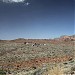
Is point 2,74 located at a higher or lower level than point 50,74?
lower

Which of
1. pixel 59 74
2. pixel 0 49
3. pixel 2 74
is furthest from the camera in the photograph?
pixel 0 49

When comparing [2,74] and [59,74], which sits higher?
[59,74]

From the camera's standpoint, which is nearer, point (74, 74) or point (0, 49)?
point (74, 74)

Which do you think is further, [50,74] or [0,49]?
[0,49]

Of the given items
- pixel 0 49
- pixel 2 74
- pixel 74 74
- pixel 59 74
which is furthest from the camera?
pixel 0 49

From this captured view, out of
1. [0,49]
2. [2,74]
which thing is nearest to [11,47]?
[0,49]

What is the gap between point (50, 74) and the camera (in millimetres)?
9844

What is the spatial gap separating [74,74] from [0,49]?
32.0 m

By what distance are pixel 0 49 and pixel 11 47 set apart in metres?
2.52

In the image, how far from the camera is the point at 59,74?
959 centimetres

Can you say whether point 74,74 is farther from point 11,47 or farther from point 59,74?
point 11,47

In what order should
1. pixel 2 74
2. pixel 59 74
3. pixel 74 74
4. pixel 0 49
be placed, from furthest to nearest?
pixel 0 49, pixel 2 74, pixel 74 74, pixel 59 74

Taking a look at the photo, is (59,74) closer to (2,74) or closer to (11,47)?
(2,74)

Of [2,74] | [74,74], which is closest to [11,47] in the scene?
[2,74]
